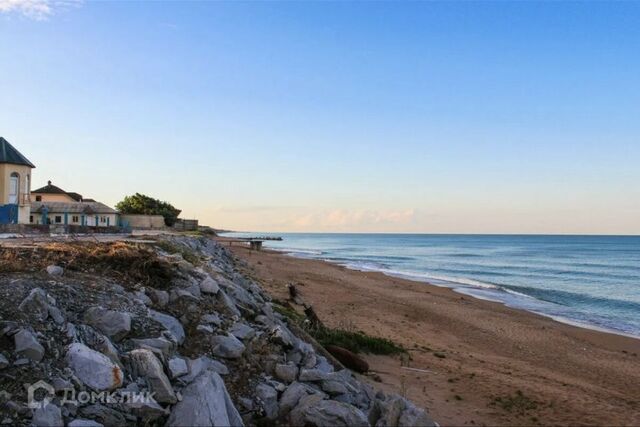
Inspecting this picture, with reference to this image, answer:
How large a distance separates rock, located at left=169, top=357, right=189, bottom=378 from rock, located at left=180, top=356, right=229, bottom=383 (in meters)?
0.05

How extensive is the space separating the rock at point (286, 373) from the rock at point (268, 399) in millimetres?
349

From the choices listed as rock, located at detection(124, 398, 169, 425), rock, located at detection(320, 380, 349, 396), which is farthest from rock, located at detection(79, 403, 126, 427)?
rock, located at detection(320, 380, 349, 396)

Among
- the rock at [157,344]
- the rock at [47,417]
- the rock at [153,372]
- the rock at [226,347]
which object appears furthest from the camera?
the rock at [226,347]

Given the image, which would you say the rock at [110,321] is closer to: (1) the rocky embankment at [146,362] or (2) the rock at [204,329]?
(1) the rocky embankment at [146,362]

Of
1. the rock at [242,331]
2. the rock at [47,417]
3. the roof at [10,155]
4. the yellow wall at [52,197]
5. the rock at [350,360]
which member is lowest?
the rock at [350,360]

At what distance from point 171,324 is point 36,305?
5.31ft

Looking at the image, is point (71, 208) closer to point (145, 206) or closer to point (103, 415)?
point (145, 206)

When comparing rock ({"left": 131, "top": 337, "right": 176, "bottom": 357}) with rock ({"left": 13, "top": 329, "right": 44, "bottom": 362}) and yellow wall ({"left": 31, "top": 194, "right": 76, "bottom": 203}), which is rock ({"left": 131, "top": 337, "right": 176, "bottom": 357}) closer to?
rock ({"left": 13, "top": 329, "right": 44, "bottom": 362})

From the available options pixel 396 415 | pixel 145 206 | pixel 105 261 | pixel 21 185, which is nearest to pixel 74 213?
pixel 21 185

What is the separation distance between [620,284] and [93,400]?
3795 centimetres

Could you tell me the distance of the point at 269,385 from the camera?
6094 mm

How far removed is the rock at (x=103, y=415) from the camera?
4691 mm

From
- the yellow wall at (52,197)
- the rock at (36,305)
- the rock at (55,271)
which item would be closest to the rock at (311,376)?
the rock at (36,305)

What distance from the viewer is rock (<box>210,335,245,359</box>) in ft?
21.1
